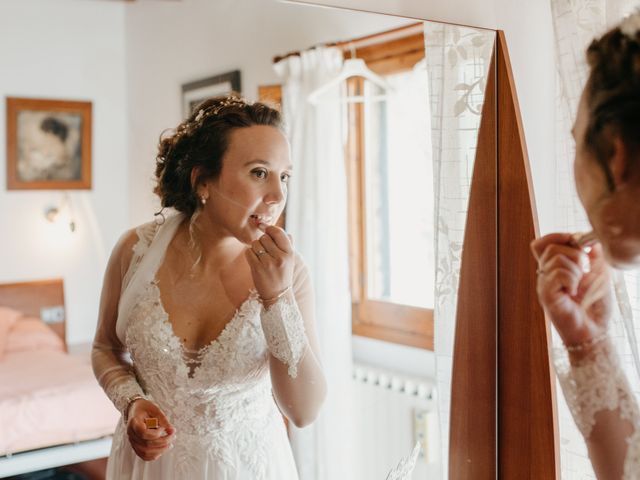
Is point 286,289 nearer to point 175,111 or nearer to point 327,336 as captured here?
point 327,336

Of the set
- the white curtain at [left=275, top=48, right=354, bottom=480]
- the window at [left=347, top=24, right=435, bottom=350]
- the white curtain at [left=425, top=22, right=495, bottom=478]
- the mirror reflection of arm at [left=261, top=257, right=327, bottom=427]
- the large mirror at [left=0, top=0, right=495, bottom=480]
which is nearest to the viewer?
the large mirror at [left=0, top=0, right=495, bottom=480]

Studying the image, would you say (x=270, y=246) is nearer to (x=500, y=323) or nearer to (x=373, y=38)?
(x=373, y=38)

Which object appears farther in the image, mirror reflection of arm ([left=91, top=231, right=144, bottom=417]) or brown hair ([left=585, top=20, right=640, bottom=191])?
mirror reflection of arm ([left=91, top=231, right=144, bottom=417])

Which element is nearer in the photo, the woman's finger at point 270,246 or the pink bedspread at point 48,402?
the pink bedspread at point 48,402

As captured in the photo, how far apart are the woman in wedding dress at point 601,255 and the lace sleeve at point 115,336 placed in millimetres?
597

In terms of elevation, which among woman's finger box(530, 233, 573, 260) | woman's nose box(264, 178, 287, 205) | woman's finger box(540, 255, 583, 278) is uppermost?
woman's nose box(264, 178, 287, 205)

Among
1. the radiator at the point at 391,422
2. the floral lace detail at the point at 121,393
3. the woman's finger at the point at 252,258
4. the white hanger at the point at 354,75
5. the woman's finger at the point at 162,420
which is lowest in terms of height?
the radiator at the point at 391,422

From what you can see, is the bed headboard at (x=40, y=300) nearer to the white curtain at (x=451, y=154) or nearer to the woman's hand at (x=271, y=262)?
the woman's hand at (x=271, y=262)

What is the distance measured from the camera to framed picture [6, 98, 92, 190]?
107 centimetres

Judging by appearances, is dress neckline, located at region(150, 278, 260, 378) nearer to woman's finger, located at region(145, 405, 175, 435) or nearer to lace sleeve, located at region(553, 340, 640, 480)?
woman's finger, located at region(145, 405, 175, 435)

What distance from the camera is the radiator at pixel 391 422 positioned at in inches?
57.3

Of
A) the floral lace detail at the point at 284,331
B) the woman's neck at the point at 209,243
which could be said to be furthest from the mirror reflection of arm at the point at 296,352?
the woman's neck at the point at 209,243

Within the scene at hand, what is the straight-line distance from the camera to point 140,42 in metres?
1.16

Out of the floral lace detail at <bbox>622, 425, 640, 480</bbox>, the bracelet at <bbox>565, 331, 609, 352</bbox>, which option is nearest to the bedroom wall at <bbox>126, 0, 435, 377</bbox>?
the bracelet at <bbox>565, 331, 609, 352</bbox>
